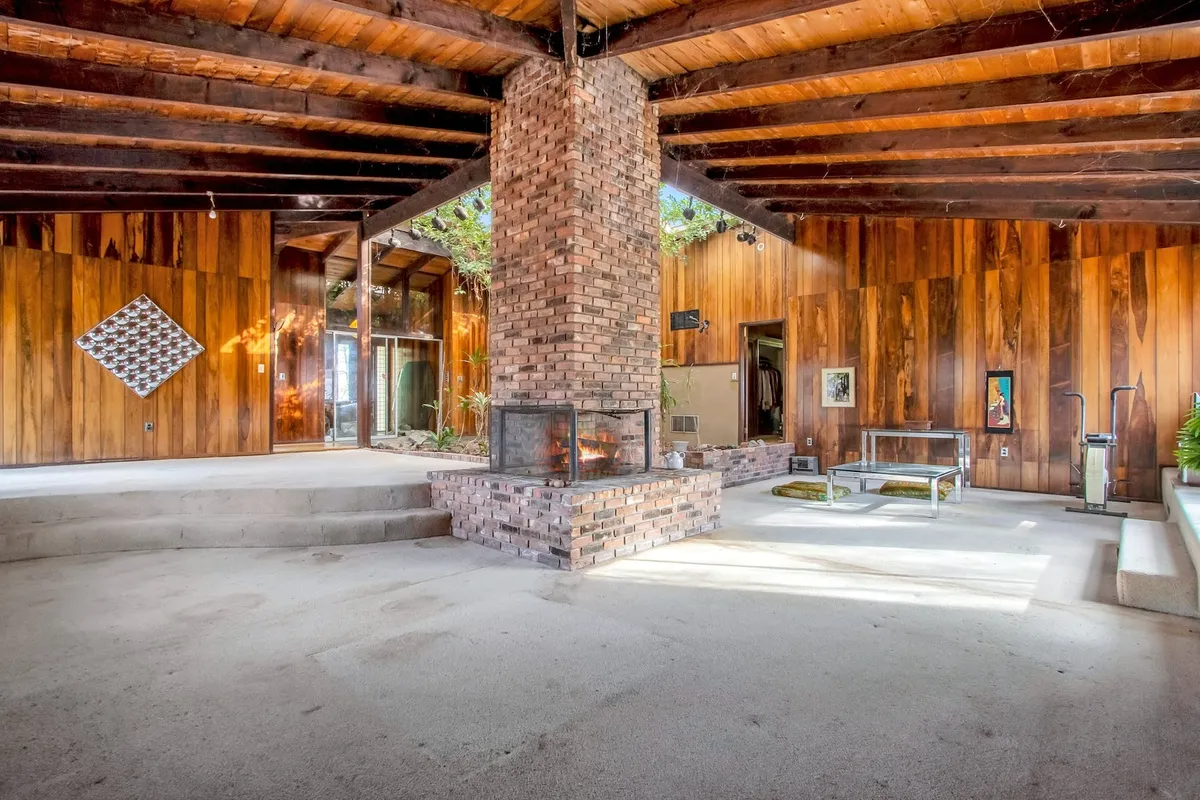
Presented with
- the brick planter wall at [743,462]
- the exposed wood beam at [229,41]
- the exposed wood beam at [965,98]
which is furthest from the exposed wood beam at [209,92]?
the brick planter wall at [743,462]

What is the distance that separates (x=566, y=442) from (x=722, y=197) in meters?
4.04

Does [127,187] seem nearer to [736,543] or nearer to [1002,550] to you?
[736,543]

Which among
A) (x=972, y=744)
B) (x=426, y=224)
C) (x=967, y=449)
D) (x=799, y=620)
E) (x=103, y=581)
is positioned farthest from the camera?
(x=426, y=224)

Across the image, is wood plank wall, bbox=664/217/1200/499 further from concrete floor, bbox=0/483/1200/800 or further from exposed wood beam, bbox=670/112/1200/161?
concrete floor, bbox=0/483/1200/800

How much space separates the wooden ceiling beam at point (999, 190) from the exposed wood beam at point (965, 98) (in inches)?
61.1

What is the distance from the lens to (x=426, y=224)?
33.6ft

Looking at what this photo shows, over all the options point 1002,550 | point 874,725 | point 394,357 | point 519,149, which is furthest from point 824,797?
point 394,357

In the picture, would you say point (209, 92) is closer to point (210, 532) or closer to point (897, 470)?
point (210, 532)

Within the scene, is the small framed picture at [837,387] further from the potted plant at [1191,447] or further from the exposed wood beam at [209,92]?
the exposed wood beam at [209,92]

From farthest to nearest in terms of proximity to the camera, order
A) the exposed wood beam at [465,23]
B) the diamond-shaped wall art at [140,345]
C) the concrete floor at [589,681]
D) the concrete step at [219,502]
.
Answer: the diamond-shaped wall art at [140,345] < the concrete step at [219,502] < the exposed wood beam at [465,23] < the concrete floor at [589,681]

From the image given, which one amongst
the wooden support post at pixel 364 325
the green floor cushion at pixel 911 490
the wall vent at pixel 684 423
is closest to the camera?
the green floor cushion at pixel 911 490

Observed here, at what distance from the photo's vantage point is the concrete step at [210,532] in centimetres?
394

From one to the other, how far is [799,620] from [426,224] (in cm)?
929

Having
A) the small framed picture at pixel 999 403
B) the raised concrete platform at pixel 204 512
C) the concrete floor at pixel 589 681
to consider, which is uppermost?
the small framed picture at pixel 999 403
